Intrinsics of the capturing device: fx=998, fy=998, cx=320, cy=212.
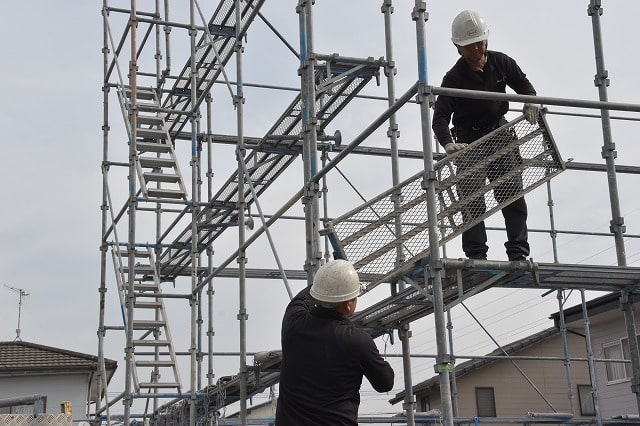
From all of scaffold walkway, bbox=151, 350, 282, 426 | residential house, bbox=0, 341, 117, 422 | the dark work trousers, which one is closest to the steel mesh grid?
the dark work trousers

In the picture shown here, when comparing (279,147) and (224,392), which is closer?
(279,147)

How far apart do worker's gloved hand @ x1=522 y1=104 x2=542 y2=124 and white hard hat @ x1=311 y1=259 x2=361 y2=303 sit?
280cm

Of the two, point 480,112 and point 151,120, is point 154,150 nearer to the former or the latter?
point 151,120

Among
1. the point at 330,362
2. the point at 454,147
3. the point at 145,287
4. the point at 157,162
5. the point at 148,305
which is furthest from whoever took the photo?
the point at 157,162

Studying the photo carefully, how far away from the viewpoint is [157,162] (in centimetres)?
1498

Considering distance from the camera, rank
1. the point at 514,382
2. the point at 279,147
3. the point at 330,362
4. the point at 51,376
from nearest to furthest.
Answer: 1. the point at 330,362
2. the point at 279,147
3. the point at 51,376
4. the point at 514,382

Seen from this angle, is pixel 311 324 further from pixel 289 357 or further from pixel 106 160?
pixel 106 160

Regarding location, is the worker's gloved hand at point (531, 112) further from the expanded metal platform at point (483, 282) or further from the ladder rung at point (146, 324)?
the ladder rung at point (146, 324)

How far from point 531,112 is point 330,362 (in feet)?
10.2

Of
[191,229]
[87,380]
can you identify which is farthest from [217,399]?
[87,380]

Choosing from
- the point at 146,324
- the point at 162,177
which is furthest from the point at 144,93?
the point at 146,324

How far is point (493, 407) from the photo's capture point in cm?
2508

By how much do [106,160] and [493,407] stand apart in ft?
41.2

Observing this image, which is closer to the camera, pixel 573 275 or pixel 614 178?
pixel 573 275
